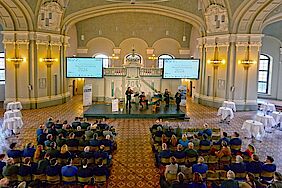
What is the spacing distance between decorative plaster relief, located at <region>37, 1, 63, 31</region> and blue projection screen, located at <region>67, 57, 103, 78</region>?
286 cm

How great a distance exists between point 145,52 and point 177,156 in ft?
67.1

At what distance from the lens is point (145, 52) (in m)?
28.3

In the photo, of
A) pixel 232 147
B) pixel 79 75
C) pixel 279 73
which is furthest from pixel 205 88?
pixel 232 147

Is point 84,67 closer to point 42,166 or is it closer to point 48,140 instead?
point 48,140

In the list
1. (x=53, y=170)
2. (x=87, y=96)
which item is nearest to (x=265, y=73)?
(x=87, y=96)

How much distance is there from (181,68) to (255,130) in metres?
10.2

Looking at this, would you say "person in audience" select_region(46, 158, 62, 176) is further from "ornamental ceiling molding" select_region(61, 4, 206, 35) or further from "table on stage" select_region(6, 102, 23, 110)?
"ornamental ceiling molding" select_region(61, 4, 206, 35)

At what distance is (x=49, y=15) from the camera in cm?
1992

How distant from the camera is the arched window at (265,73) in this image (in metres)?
25.0

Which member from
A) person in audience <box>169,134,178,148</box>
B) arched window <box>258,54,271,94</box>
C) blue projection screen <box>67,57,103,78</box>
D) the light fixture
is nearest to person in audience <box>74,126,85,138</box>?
person in audience <box>169,134,178,148</box>

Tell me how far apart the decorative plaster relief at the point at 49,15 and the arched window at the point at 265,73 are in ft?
54.2

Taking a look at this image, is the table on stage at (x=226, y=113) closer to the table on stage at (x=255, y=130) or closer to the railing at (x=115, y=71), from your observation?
the table on stage at (x=255, y=130)

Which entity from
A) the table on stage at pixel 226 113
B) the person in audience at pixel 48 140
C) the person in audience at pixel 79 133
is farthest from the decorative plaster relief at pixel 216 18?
the person in audience at pixel 48 140

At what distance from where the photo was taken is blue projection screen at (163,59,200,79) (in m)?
22.7
